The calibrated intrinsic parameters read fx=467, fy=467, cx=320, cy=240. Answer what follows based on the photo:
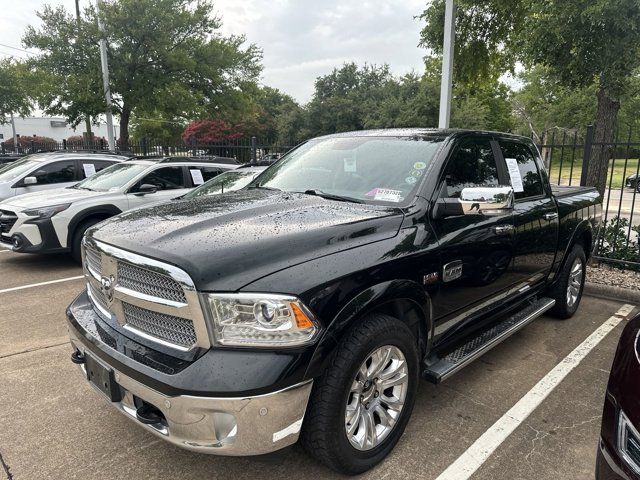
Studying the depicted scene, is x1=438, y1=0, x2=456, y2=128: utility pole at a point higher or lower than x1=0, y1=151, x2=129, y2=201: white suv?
higher

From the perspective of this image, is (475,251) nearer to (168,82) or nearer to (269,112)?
(168,82)

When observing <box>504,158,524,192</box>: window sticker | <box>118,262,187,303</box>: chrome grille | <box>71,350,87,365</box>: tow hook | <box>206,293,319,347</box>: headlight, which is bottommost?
<box>71,350,87,365</box>: tow hook

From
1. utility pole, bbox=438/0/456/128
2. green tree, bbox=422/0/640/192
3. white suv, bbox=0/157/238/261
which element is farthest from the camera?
utility pole, bbox=438/0/456/128

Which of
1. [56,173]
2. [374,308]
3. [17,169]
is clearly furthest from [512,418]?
[17,169]

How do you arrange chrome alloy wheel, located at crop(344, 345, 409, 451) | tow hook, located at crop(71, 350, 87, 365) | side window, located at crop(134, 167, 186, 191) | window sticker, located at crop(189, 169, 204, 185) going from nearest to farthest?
1. chrome alloy wheel, located at crop(344, 345, 409, 451)
2. tow hook, located at crop(71, 350, 87, 365)
3. side window, located at crop(134, 167, 186, 191)
4. window sticker, located at crop(189, 169, 204, 185)

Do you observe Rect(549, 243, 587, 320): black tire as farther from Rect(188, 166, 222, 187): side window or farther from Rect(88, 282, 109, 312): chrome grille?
Rect(188, 166, 222, 187): side window

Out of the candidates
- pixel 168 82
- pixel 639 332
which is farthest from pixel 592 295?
pixel 168 82

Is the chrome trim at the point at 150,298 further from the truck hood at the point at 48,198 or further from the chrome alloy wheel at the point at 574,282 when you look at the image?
the truck hood at the point at 48,198

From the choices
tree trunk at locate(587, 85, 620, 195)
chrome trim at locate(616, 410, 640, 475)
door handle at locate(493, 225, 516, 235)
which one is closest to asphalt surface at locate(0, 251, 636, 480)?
chrome trim at locate(616, 410, 640, 475)

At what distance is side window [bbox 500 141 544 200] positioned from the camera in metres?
3.77

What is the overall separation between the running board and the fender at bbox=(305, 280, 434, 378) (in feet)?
0.52

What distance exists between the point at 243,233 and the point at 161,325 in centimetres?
57

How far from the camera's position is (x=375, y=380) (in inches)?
94.8

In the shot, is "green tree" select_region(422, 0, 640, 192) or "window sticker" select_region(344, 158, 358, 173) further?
"green tree" select_region(422, 0, 640, 192)
